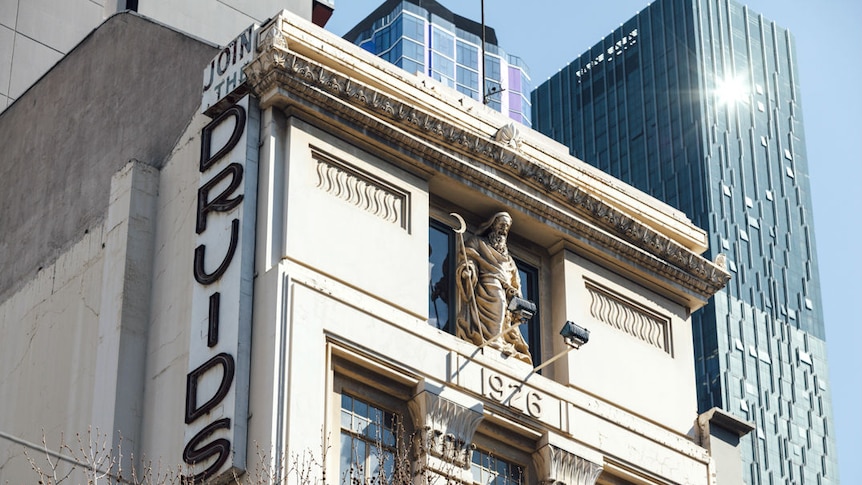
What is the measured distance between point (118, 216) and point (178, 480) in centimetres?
599

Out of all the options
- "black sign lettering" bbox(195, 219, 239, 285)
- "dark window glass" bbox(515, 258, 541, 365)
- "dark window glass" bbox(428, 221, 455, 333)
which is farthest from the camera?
"dark window glass" bbox(515, 258, 541, 365)

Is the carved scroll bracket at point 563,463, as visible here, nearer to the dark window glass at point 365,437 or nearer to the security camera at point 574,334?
the security camera at point 574,334

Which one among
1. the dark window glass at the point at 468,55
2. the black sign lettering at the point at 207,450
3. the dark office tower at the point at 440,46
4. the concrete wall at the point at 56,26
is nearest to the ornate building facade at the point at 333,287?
the black sign lettering at the point at 207,450

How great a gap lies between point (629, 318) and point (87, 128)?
11329 mm

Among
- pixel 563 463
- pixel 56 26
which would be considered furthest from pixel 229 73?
pixel 56 26

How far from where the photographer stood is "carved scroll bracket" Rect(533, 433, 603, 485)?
32781mm

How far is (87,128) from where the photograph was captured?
36.9 m

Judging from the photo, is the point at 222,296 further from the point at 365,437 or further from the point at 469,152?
the point at 469,152

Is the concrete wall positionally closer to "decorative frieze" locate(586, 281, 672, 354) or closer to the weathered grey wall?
the weathered grey wall

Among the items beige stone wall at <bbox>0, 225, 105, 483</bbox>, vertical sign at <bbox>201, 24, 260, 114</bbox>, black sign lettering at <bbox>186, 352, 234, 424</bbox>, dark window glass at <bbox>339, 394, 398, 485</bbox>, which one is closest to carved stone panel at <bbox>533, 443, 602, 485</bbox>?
dark window glass at <bbox>339, 394, 398, 485</bbox>

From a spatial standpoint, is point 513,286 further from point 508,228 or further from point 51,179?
point 51,179

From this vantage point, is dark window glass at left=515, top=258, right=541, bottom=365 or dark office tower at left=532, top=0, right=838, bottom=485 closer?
dark window glass at left=515, top=258, right=541, bottom=365

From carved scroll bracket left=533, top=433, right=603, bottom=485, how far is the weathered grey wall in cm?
871

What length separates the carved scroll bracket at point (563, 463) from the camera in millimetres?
32781
